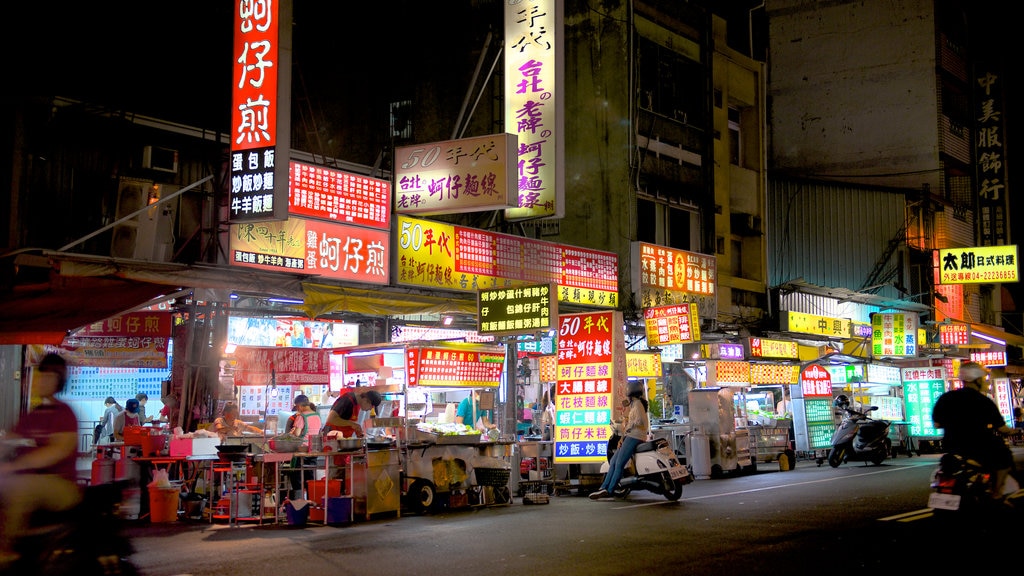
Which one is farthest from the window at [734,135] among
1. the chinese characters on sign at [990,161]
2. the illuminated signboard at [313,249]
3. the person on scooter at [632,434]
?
the person on scooter at [632,434]

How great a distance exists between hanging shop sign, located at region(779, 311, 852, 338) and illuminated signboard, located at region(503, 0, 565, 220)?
38.4 ft

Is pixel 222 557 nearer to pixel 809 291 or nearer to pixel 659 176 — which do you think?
pixel 659 176

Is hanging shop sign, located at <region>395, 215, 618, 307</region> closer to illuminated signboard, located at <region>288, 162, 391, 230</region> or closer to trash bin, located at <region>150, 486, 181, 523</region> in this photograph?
illuminated signboard, located at <region>288, 162, 391, 230</region>

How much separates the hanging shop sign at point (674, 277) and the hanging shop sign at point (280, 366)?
826cm

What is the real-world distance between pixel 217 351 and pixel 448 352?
4.92 meters

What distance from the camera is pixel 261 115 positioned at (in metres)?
14.4

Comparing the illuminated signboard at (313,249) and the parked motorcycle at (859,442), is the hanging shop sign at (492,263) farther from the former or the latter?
the parked motorcycle at (859,442)

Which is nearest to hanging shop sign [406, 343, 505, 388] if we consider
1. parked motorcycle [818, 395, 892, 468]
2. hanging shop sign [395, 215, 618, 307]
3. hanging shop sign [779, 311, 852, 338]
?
hanging shop sign [395, 215, 618, 307]

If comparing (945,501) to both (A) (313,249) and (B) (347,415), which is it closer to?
(B) (347,415)

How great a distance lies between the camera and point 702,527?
1123 cm

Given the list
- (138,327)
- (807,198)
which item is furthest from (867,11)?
(138,327)

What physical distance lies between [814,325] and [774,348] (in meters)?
2.69

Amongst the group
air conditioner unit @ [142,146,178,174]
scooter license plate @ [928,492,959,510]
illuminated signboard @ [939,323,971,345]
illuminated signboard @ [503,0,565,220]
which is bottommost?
scooter license plate @ [928,492,959,510]

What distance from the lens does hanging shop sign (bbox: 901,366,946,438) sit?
101ft
